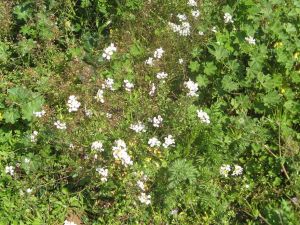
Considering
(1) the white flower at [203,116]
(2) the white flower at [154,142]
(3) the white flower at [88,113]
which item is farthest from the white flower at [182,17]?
(2) the white flower at [154,142]

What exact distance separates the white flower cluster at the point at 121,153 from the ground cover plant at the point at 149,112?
0.01m

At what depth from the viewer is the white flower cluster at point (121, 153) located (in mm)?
3460

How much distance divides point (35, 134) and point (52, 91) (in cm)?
59

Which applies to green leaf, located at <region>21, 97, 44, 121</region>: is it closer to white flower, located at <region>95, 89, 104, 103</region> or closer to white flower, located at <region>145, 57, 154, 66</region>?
white flower, located at <region>95, 89, 104, 103</region>

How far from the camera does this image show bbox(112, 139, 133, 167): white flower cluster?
3.46 meters

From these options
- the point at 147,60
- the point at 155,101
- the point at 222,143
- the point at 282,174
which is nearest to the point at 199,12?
the point at 147,60

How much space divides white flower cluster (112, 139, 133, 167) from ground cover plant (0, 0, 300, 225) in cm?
1

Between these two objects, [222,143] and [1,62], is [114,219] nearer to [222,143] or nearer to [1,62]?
[222,143]

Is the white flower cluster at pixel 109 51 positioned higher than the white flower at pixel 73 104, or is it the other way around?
the white flower cluster at pixel 109 51

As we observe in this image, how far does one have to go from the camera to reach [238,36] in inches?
172

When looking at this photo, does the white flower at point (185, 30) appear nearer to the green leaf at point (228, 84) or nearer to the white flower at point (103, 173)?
the green leaf at point (228, 84)

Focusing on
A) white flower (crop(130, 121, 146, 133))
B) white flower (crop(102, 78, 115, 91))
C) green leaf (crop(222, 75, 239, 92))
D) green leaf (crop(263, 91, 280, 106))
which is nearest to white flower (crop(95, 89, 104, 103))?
white flower (crop(102, 78, 115, 91))

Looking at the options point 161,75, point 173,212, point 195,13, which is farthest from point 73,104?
point 195,13

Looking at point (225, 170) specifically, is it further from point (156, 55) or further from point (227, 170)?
point (156, 55)
